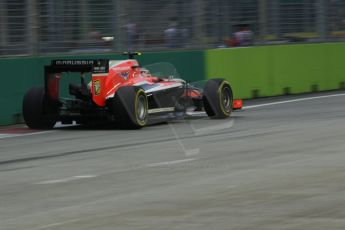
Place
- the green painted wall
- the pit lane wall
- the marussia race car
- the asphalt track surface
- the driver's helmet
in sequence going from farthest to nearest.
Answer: the pit lane wall
the green painted wall
the driver's helmet
the marussia race car
the asphalt track surface

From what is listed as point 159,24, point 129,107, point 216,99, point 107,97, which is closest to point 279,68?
point 159,24

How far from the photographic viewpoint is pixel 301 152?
35.1 feet

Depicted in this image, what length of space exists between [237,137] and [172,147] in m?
1.42

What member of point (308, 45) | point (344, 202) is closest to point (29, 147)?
point (344, 202)

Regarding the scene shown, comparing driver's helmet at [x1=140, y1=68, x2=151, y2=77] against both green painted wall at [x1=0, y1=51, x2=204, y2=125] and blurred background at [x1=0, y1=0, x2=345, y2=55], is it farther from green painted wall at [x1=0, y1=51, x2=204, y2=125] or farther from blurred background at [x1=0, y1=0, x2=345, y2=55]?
blurred background at [x1=0, y1=0, x2=345, y2=55]

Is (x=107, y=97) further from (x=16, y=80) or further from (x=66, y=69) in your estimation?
(x=16, y=80)

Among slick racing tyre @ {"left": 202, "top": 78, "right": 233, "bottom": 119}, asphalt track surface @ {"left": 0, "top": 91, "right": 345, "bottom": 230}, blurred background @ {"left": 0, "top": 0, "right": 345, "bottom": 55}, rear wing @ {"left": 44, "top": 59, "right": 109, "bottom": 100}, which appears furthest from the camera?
blurred background @ {"left": 0, "top": 0, "right": 345, "bottom": 55}

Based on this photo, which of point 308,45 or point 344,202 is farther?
point 308,45

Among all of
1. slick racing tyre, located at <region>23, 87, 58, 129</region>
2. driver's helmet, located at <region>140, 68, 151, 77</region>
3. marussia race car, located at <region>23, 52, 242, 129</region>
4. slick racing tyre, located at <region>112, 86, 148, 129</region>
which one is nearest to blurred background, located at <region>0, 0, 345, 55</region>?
slick racing tyre, located at <region>23, 87, 58, 129</region>

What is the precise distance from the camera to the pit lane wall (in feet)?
68.0

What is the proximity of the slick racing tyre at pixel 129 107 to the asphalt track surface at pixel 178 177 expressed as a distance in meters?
0.29

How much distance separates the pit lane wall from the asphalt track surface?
5.98 m

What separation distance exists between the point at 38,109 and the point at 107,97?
1.25m

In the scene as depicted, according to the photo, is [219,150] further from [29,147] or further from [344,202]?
[344,202]
